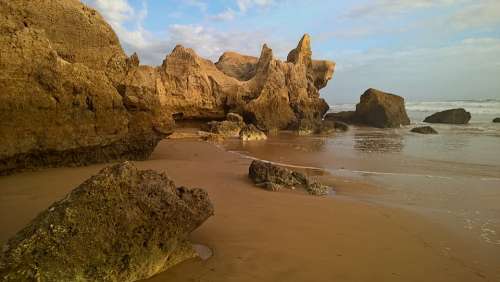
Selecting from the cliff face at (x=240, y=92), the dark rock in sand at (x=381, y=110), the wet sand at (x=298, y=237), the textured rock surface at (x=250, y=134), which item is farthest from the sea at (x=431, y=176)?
the dark rock in sand at (x=381, y=110)

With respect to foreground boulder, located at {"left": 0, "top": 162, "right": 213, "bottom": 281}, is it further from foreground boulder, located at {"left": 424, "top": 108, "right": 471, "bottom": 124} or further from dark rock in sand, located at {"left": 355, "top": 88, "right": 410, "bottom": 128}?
foreground boulder, located at {"left": 424, "top": 108, "right": 471, "bottom": 124}

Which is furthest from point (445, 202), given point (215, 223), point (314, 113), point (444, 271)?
point (314, 113)

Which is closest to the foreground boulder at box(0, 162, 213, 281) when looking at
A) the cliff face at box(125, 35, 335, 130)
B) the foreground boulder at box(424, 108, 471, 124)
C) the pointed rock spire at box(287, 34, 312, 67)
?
the cliff face at box(125, 35, 335, 130)

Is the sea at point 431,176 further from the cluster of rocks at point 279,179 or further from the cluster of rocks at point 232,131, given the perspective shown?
the cluster of rocks at point 232,131

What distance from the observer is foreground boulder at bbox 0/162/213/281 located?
7.35ft

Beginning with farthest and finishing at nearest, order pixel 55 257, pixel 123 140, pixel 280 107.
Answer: pixel 280 107 < pixel 123 140 < pixel 55 257

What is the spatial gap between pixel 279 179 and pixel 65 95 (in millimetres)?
4135

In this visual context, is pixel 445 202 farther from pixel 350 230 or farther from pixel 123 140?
pixel 123 140

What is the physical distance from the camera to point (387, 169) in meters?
8.51

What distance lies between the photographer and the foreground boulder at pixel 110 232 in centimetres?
224

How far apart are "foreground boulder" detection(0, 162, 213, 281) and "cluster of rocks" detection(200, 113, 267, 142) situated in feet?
39.2

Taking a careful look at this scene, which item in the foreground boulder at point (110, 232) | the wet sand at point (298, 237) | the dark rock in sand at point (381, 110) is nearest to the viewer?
the foreground boulder at point (110, 232)

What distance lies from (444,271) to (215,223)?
228cm

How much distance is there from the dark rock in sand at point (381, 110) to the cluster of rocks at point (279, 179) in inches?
765
